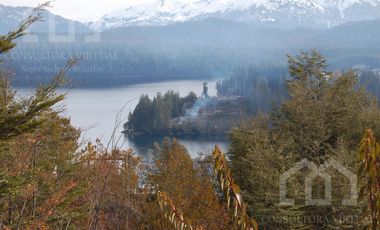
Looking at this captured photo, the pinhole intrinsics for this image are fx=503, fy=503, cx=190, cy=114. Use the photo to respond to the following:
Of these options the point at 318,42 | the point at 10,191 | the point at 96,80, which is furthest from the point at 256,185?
the point at 318,42

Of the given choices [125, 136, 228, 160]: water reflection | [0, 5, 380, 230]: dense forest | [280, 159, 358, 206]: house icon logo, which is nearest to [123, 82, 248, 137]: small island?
[125, 136, 228, 160]: water reflection

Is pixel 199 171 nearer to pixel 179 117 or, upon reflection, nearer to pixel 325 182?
pixel 325 182

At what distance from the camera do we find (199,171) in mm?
14312

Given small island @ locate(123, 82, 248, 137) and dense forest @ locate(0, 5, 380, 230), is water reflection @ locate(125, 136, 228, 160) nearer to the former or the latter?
small island @ locate(123, 82, 248, 137)

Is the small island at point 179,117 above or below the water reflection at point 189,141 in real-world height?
above

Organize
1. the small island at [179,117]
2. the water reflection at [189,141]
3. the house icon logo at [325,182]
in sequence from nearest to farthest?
the house icon logo at [325,182]
the water reflection at [189,141]
the small island at [179,117]

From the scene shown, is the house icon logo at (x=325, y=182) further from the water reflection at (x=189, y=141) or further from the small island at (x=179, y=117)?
the small island at (x=179, y=117)

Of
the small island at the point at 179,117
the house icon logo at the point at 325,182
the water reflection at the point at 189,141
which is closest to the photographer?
the house icon logo at the point at 325,182

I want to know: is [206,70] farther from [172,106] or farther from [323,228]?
[323,228]

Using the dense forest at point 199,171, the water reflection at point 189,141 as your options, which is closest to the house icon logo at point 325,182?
the dense forest at point 199,171

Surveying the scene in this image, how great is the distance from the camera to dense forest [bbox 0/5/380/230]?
3891 millimetres

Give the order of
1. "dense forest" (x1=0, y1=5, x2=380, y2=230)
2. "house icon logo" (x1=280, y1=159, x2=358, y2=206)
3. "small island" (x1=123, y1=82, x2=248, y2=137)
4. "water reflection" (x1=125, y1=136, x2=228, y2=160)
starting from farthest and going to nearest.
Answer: "small island" (x1=123, y1=82, x2=248, y2=137)
"water reflection" (x1=125, y1=136, x2=228, y2=160)
"house icon logo" (x1=280, y1=159, x2=358, y2=206)
"dense forest" (x1=0, y1=5, x2=380, y2=230)

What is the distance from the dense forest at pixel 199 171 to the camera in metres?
3.89

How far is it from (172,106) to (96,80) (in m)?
62.8
